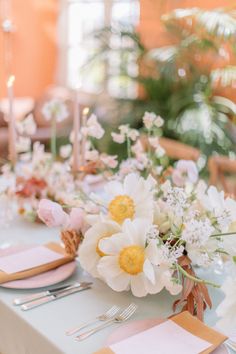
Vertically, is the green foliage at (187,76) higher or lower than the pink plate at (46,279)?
higher

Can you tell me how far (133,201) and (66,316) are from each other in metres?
0.29

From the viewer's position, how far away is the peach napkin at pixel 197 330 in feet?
2.92

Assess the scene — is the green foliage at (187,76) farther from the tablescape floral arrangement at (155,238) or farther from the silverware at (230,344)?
the silverware at (230,344)

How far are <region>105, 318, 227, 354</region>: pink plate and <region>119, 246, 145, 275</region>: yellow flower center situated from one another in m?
0.11

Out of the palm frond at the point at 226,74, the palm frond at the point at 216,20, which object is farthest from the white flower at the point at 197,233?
the palm frond at the point at 226,74

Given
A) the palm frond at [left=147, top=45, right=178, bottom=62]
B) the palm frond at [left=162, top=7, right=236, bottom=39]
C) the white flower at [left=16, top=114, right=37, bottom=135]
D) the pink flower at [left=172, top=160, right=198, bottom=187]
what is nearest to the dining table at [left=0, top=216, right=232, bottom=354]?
the pink flower at [left=172, top=160, right=198, bottom=187]

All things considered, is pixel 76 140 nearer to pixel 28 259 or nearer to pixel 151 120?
pixel 151 120

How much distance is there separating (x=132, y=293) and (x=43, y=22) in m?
5.35

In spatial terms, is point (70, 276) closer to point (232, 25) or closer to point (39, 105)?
point (232, 25)

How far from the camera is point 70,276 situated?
3.97 ft

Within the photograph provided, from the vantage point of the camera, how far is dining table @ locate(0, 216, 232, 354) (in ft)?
3.10

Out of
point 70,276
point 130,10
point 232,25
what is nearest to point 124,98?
point 232,25

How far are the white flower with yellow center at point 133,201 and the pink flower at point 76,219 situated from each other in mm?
96

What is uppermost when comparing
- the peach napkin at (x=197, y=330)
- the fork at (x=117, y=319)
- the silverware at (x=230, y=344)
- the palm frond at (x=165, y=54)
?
the palm frond at (x=165, y=54)
